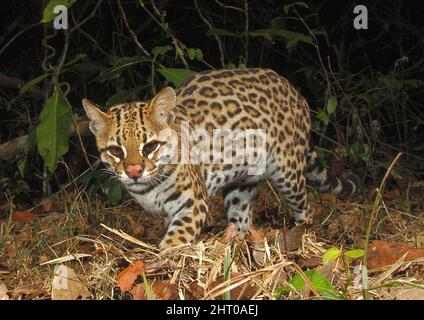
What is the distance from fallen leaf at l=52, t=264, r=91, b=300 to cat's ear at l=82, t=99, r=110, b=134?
1459 millimetres

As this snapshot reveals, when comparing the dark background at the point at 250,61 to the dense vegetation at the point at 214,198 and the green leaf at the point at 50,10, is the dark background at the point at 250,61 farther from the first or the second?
the green leaf at the point at 50,10

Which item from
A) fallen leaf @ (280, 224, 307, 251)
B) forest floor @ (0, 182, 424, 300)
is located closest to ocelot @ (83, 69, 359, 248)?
forest floor @ (0, 182, 424, 300)

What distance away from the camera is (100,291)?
414 cm

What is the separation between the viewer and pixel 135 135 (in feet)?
17.3

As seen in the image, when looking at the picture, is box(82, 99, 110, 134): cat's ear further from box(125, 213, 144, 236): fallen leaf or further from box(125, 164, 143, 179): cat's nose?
box(125, 213, 144, 236): fallen leaf

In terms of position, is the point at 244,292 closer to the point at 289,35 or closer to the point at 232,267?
the point at 232,267

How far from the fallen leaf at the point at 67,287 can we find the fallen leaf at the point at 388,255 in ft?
4.80

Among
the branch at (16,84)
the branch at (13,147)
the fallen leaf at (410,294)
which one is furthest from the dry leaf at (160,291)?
the branch at (16,84)

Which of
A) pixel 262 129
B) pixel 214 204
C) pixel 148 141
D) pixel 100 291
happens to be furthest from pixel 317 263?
pixel 214 204

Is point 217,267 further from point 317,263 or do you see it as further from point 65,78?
point 65,78

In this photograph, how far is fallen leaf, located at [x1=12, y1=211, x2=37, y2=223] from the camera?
6.66 meters

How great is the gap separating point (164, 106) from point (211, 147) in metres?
0.65

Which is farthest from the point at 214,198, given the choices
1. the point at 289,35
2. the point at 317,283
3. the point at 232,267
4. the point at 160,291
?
the point at 317,283

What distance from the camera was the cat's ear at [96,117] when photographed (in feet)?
17.7
